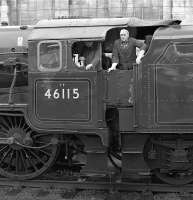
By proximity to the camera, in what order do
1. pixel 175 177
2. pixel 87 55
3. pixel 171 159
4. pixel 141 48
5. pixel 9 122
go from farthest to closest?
pixel 9 122, pixel 175 177, pixel 87 55, pixel 171 159, pixel 141 48

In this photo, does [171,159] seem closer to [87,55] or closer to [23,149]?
[87,55]

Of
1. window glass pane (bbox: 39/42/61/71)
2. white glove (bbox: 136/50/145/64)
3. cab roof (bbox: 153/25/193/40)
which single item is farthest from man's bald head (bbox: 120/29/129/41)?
window glass pane (bbox: 39/42/61/71)

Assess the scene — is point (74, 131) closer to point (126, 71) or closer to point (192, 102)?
point (126, 71)

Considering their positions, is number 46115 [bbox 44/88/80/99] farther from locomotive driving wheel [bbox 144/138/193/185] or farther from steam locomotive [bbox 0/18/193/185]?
locomotive driving wheel [bbox 144/138/193/185]

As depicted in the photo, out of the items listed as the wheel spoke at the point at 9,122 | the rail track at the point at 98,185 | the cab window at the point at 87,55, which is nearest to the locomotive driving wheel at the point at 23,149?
the wheel spoke at the point at 9,122

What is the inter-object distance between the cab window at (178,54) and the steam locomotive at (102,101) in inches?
0.6

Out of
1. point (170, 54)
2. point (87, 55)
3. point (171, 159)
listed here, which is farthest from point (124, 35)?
point (171, 159)

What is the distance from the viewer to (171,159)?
6.70m

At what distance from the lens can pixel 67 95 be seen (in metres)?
6.62

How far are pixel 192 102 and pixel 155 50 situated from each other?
93 cm

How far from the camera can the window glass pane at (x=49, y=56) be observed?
6.69 m

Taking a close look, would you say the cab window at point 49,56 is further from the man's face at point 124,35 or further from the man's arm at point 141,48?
the man's arm at point 141,48

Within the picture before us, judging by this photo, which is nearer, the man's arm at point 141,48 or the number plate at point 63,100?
the man's arm at point 141,48

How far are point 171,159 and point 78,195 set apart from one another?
1.53 m
